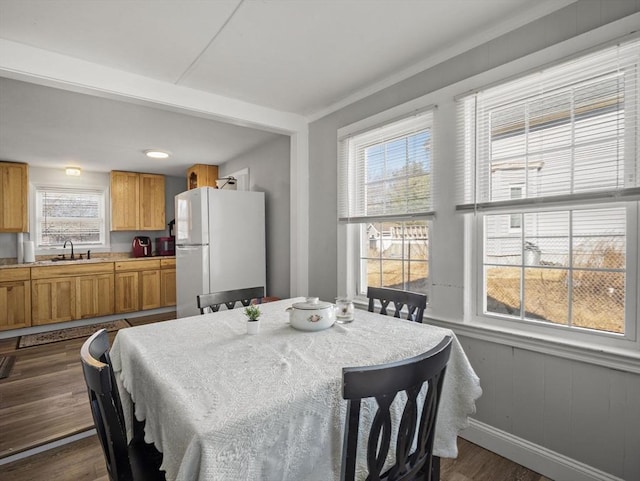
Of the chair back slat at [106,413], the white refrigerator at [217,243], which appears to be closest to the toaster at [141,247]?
the white refrigerator at [217,243]

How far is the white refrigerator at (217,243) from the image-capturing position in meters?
3.43

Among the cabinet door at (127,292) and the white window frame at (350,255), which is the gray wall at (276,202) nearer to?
the white window frame at (350,255)

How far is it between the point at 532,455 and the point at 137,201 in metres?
5.87

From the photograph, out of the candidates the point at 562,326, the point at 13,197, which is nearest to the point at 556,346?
the point at 562,326

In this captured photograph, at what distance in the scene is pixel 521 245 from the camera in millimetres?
1887

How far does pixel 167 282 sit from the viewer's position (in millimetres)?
5391

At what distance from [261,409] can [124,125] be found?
341 centimetres

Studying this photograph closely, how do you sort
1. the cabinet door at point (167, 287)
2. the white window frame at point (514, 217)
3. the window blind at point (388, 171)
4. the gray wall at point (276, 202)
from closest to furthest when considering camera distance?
1. the white window frame at point (514, 217)
2. the window blind at point (388, 171)
3. the gray wall at point (276, 202)
4. the cabinet door at point (167, 287)

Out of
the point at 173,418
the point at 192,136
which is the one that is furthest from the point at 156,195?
the point at 173,418

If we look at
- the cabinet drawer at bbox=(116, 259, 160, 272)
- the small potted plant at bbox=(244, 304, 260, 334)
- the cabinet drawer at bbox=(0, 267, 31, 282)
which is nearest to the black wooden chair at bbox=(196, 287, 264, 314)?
the small potted plant at bbox=(244, 304, 260, 334)

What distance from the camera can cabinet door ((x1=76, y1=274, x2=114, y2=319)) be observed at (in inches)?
182

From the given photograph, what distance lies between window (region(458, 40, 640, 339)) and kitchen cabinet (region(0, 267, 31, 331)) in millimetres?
5121

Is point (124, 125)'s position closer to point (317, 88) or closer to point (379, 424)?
point (317, 88)

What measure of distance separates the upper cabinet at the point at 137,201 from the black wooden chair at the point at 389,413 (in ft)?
18.4
